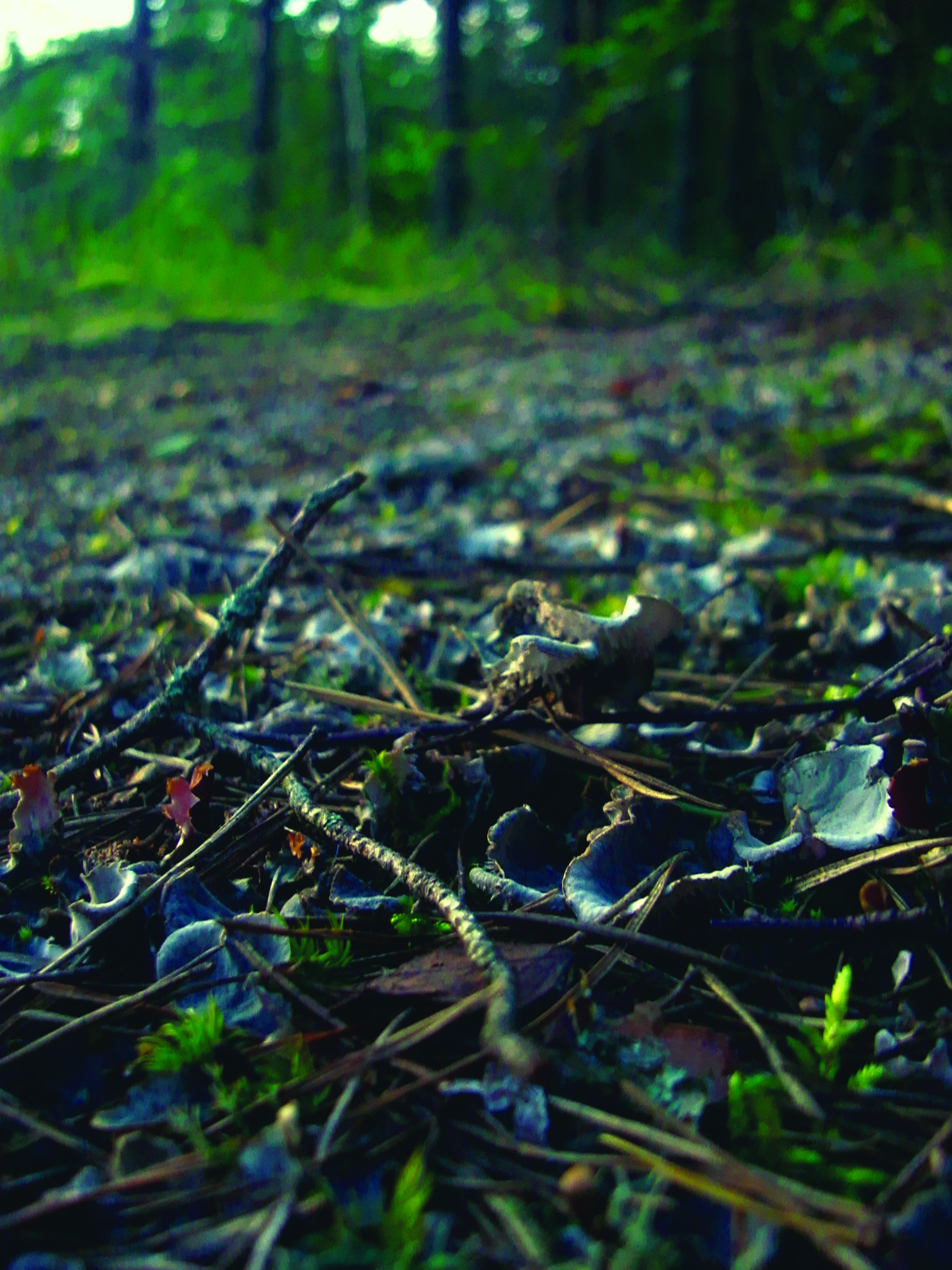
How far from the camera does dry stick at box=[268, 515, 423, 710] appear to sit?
150cm

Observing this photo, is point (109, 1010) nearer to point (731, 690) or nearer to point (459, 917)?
point (459, 917)

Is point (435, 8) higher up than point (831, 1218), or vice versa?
point (435, 8)

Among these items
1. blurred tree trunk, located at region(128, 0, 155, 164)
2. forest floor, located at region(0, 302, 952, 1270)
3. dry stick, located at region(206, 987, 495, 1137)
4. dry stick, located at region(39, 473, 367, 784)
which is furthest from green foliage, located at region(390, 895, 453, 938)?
blurred tree trunk, located at region(128, 0, 155, 164)

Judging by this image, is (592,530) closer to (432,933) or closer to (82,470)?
(432,933)

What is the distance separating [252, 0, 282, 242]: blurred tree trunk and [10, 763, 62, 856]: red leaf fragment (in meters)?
15.1

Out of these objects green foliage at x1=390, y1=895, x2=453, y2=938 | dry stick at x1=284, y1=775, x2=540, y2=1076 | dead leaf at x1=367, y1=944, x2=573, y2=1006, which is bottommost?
dead leaf at x1=367, y1=944, x2=573, y2=1006

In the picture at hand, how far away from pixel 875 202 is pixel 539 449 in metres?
9.04

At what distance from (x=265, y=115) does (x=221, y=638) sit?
17.3 m

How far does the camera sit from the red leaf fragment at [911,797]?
1053 mm

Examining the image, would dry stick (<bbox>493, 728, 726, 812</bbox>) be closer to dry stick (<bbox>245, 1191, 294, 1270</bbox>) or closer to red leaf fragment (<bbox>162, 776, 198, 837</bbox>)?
red leaf fragment (<bbox>162, 776, 198, 837</bbox>)

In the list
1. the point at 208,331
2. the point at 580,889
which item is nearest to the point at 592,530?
the point at 580,889

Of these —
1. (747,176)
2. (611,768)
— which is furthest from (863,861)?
(747,176)

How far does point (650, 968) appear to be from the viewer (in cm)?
96

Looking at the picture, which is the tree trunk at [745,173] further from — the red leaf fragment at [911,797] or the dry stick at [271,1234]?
the dry stick at [271,1234]
